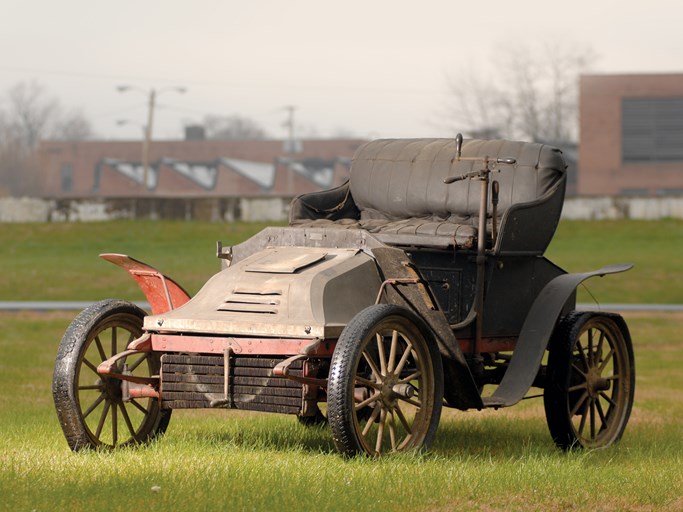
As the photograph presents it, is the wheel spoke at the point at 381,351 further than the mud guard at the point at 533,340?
No

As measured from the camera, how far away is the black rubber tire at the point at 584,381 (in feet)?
31.2

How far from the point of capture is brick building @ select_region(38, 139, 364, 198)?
92.9 meters

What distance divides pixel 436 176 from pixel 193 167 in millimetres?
86229

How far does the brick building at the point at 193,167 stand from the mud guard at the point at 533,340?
258 feet

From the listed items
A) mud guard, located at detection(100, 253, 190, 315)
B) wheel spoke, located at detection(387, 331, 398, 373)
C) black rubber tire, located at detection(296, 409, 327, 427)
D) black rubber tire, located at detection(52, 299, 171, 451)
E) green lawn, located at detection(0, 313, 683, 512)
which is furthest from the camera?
black rubber tire, located at detection(296, 409, 327, 427)

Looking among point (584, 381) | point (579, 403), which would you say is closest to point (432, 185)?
point (584, 381)

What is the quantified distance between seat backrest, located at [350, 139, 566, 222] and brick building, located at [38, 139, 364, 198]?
254 feet

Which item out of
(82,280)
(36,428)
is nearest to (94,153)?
(82,280)

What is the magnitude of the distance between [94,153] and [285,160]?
16501 mm

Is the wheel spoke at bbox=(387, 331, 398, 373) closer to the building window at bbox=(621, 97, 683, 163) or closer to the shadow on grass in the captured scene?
the shadow on grass

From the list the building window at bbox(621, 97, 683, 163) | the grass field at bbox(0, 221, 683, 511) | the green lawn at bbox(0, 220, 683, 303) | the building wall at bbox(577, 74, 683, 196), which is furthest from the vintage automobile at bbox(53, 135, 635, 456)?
the building window at bbox(621, 97, 683, 163)

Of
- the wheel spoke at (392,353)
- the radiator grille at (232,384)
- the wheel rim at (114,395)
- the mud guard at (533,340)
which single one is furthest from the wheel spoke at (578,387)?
the wheel rim at (114,395)

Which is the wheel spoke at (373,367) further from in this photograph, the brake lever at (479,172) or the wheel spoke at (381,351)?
the brake lever at (479,172)

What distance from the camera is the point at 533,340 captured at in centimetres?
938
